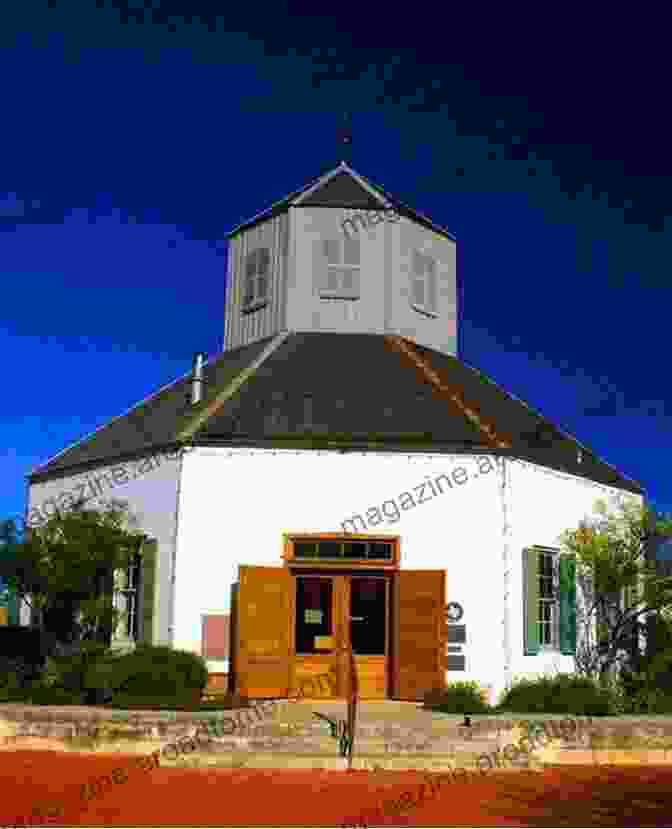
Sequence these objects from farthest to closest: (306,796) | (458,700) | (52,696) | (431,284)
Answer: (431,284) → (458,700) → (52,696) → (306,796)

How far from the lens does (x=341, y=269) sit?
22203 mm

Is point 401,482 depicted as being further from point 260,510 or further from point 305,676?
point 305,676

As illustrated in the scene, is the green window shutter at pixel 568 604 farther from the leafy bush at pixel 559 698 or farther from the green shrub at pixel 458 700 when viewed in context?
the green shrub at pixel 458 700

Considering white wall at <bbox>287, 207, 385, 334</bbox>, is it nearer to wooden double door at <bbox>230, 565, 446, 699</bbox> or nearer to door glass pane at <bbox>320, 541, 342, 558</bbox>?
door glass pane at <bbox>320, 541, 342, 558</bbox>

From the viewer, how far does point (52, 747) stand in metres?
13.3

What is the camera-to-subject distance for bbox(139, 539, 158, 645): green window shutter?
17.4 m

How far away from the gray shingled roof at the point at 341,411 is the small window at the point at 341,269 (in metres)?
1.04

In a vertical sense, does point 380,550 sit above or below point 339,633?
above

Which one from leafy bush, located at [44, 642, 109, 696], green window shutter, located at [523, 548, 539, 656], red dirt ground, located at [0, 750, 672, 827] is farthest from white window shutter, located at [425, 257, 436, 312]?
red dirt ground, located at [0, 750, 672, 827]

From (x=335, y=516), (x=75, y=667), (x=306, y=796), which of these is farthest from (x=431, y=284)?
(x=306, y=796)

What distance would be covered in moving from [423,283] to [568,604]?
822cm

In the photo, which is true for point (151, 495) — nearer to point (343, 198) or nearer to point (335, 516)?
point (335, 516)

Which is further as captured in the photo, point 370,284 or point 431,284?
point 431,284

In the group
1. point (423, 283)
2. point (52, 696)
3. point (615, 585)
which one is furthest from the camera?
point (423, 283)
